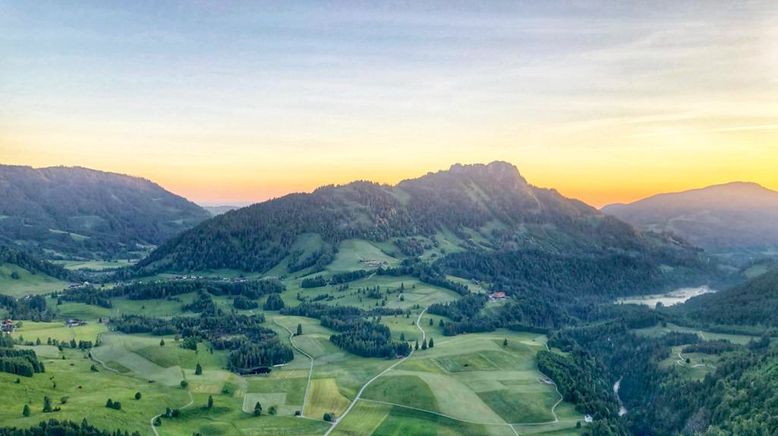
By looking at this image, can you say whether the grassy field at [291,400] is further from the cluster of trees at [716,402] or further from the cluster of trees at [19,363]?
the cluster of trees at [716,402]

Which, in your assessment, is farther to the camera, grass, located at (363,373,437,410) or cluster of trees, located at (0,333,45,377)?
grass, located at (363,373,437,410)

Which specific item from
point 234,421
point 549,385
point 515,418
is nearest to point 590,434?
point 515,418

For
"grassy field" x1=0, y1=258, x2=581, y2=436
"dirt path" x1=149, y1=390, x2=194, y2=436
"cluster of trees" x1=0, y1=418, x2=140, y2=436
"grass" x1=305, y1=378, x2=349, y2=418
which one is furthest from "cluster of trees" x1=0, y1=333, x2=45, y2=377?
"grass" x1=305, y1=378, x2=349, y2=418

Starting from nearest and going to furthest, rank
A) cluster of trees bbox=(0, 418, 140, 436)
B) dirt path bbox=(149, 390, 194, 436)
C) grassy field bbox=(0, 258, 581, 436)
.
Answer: cluster of trees bbox=(0, 418, 140, 436)
dirt path bbox=(149, 390, 194, 436)
grassy field bbox=(0, 258, 581, 436)

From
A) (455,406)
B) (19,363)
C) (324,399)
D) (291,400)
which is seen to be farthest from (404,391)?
(19,363)

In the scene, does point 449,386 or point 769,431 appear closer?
point 769,431

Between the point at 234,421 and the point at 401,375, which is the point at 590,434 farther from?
the point at 234,421

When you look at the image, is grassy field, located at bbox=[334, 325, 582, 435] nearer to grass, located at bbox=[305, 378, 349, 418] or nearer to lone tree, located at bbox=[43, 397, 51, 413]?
grass, located at bbox=[305, 378, 349, 418]

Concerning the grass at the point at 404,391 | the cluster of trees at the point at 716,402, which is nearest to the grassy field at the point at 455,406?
the grass at the point at 404,391

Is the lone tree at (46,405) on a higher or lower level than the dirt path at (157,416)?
higher
